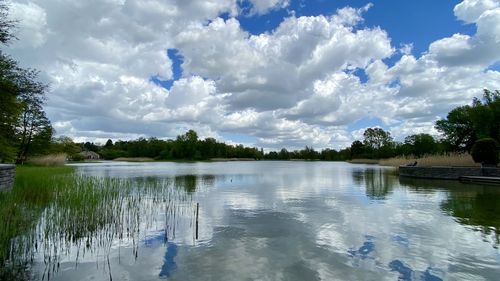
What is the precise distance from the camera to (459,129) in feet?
201

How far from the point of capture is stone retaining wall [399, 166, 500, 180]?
26309 millimetres

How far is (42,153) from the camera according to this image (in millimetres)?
44781

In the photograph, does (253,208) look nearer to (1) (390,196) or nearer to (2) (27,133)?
(1) (390,196)

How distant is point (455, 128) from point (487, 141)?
38436 millimetres

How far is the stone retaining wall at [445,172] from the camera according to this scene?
86.3 feet

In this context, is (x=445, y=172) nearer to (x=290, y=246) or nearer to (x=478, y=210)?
(x=478, y=210)

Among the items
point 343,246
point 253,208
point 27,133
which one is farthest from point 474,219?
point 27,133

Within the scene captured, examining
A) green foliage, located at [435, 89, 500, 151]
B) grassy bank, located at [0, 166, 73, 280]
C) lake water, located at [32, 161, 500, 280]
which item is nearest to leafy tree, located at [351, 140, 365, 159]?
green foliage, located at [435, 89, 500, 151]

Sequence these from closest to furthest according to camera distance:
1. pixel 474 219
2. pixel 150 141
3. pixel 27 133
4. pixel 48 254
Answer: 1. pixel 48 254
2. pixel 474 219
3. pixel 27 133
4. pixel 150 141

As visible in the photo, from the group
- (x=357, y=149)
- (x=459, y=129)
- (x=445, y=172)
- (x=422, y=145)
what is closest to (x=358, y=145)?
(x=357, y=149)

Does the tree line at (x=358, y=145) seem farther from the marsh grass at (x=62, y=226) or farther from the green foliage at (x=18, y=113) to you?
the marsh grass at (x=62, y=226)

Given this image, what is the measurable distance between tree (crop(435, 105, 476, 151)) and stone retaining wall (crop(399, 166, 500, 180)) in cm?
3262

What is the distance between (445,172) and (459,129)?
1505 inches

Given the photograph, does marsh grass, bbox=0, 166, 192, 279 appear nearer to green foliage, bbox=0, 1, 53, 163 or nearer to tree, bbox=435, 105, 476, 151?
green foliage, bbox=0, 1, 53, 163
